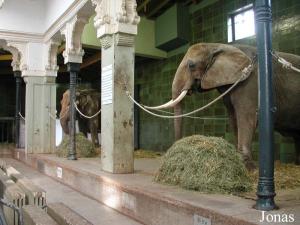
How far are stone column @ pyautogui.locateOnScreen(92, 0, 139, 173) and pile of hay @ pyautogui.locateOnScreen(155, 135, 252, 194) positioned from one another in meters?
0.90

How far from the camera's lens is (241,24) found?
24.6 feet

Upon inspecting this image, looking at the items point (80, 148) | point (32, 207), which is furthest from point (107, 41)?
point (80, 148)

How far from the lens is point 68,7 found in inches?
279

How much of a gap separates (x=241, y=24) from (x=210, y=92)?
145cm

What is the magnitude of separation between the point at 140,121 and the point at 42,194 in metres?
6.99

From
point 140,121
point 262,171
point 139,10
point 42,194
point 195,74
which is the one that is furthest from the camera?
point 140,121

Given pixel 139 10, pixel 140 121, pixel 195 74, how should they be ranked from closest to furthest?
pixel 195 74
pixel 139 10
pixel 140 121

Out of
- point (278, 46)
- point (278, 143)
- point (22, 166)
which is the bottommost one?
point (22, 166)

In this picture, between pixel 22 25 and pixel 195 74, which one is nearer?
pixel 195 74

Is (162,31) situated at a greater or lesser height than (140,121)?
greater

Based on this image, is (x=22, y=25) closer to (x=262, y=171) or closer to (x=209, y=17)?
(x=209, y=17)

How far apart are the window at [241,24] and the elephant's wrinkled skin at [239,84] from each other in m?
2.64

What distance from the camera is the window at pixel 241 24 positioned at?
7.28 meters

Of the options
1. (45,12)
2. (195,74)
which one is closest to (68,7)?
(45,12)
